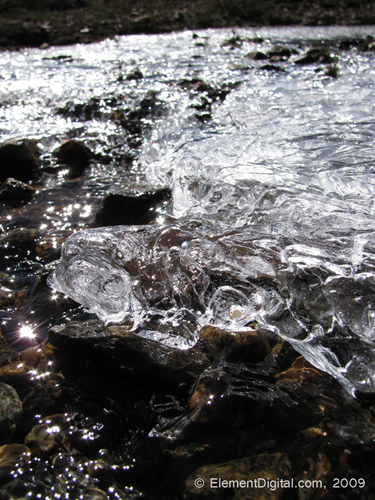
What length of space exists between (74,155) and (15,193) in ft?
2.96

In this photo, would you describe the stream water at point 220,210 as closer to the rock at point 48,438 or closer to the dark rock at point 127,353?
the dark rock at point 127,353

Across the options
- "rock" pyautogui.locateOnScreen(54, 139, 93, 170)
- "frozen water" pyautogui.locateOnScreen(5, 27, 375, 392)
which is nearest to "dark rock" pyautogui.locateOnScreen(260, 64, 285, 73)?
"frozen water" pyautogui.locateOnScreen(5, 27, 375, 392)

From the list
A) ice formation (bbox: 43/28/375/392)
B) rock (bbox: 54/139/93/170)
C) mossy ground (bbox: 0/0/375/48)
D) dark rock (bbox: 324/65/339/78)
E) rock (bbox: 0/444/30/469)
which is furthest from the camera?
mossy ground (bbox: 0/0/375/48)

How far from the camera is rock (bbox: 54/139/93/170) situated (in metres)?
4.07

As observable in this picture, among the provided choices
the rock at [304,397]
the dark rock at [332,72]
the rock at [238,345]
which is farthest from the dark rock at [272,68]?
the rock at [304,397]

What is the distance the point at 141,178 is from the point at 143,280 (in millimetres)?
1739

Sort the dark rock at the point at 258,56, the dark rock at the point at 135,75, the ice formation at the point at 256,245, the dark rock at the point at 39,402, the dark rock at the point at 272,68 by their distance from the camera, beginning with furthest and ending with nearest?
1. the dark rock at the point at 258,56
2. the dark rock at the point at 272,68
3. the dark rock at the point at 135,75
4. the ice formation at the point at 256,245
5. the dark rock at the point at 39,402

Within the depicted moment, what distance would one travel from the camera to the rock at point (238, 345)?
1.88 m

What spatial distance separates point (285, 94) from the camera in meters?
5.77

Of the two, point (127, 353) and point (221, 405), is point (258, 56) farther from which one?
point (221, 405)

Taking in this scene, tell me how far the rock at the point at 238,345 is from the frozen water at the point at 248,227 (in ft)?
0.24

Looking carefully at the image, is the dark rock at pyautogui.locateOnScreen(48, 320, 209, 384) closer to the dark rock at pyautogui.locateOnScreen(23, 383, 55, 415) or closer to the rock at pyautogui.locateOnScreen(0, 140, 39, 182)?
the dark rock at pyautogui.locateOnScreen(23, 383, 55, 415)

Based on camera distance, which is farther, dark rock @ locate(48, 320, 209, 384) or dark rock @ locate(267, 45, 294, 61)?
dark rock @ locate(267, 45, 294, 61)

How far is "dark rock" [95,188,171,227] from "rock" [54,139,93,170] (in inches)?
48.9
